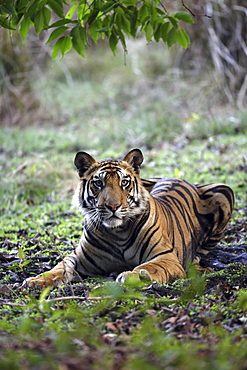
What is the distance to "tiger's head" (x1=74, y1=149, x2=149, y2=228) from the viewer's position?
13.3 feet

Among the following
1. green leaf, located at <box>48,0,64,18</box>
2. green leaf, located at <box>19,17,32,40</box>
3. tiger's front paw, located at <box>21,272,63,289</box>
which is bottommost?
tiger's front paw, located at <box>21,272,63,289</box>

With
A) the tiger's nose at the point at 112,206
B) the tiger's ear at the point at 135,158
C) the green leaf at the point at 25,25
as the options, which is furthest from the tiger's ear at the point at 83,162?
the green leaf at the point at 25,25

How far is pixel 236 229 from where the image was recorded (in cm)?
580

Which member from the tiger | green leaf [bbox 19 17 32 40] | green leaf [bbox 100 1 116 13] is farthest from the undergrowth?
green leaf [bbox 100 1 116 13]

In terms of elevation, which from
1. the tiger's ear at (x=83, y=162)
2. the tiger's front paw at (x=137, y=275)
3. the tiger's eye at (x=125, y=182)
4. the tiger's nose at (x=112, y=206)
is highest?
the tiger's ear at (x=83, y=162)

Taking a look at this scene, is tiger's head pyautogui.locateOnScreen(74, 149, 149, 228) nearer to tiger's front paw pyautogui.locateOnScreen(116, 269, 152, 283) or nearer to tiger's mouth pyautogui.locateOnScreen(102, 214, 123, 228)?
tiger's mouth pyautogui.locateOnScreen(102, 214, 123, 228)

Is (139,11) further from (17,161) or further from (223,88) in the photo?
(223,88)

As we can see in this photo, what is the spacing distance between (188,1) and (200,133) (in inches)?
115

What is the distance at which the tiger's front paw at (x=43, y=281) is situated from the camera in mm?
3826

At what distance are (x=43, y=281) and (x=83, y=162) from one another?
1.10 m

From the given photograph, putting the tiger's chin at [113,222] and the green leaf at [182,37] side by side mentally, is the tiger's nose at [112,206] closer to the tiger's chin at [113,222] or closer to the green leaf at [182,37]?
the tiger's chin at [113,222]

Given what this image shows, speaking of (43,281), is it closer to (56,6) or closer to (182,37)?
(56,6)

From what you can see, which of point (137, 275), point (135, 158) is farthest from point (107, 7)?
point (137, 275)

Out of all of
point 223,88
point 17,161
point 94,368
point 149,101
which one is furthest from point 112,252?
point 149,101
